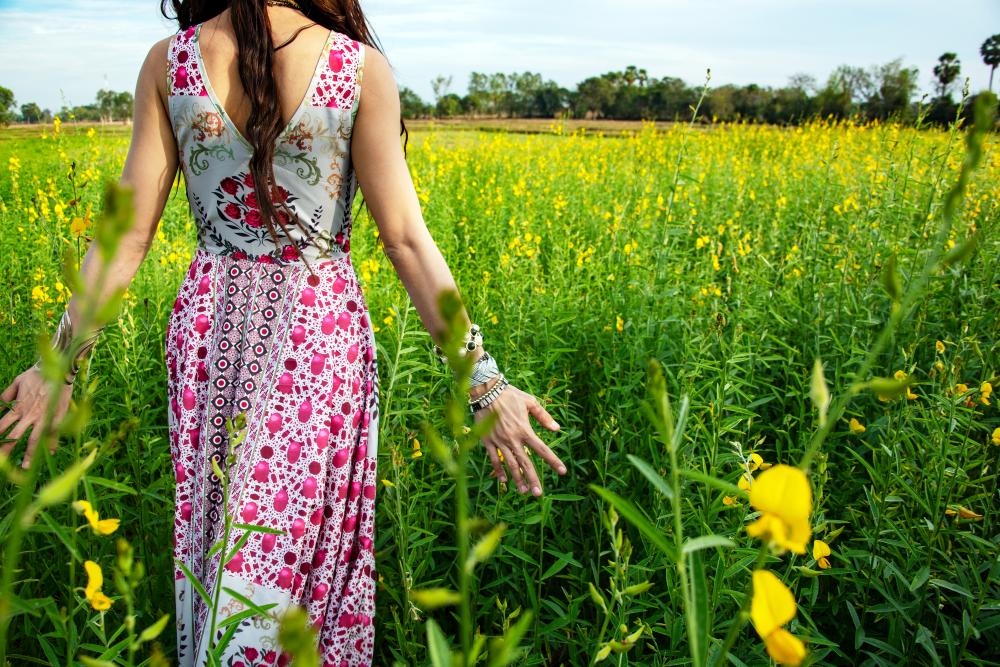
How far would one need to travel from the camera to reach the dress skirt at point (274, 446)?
3.82ft

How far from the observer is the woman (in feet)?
3.81

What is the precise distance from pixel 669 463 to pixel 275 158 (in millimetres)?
1132

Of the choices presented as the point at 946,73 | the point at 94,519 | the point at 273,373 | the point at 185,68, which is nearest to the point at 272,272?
the point at 273,373

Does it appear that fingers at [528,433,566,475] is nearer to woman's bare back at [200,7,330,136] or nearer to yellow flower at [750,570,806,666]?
yellow flower at [750,570,806,666]

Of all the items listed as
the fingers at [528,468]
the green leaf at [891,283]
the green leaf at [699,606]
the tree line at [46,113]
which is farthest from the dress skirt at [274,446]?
the tree line at [46,113]

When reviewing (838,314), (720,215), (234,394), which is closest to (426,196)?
(720,215)

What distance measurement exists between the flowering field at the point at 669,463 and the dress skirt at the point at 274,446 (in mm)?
134

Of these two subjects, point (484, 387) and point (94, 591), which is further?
point (484, 387)

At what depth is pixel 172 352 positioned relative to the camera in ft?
4.38

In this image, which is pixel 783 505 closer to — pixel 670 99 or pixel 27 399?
pixel 27 399

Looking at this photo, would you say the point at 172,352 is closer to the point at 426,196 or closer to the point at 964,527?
the point at 964,527

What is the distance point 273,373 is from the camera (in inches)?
48.6

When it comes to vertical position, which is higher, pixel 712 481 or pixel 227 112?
pixel 227 112

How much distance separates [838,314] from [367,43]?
196 centimetres
